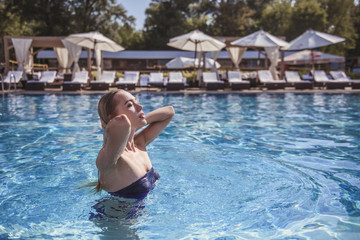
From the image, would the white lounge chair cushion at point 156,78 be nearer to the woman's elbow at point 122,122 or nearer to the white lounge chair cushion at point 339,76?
the white lounge chair cushion at point 339,76

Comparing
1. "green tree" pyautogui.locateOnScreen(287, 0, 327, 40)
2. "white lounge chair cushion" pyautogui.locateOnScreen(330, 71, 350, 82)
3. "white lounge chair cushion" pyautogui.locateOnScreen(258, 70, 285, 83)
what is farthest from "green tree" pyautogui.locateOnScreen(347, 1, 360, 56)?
"white lounge chair cushion" pyautogui.locateOnScreen(258, 70, 285, 83)

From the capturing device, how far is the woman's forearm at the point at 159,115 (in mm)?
2316

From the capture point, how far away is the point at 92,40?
16156mm

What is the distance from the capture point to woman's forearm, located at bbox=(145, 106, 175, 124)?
232 centimetres

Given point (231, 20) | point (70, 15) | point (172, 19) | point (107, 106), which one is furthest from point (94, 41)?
point (231, 20)

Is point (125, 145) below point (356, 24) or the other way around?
below

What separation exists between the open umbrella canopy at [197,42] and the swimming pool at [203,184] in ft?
32.6

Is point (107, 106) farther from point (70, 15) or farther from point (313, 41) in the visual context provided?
point (70, 15)

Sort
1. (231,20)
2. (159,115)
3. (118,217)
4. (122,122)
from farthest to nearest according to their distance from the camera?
(231,20) < (159,115) < (118,217) < (122,122)

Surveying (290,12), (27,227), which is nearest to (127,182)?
(27,227)

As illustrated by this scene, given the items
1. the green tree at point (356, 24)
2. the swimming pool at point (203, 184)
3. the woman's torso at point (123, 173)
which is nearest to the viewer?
the woman's torso at point (123, 173)

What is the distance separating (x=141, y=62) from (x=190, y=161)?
3416 cm

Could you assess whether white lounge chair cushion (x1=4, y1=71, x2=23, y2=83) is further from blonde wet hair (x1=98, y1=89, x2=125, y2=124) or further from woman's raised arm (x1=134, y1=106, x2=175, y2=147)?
blonde wet hair (x1=98, y1=89, x2=125, y2=124)

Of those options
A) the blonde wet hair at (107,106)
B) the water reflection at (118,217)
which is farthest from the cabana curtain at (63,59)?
the blonde wet hair at (107,106)
